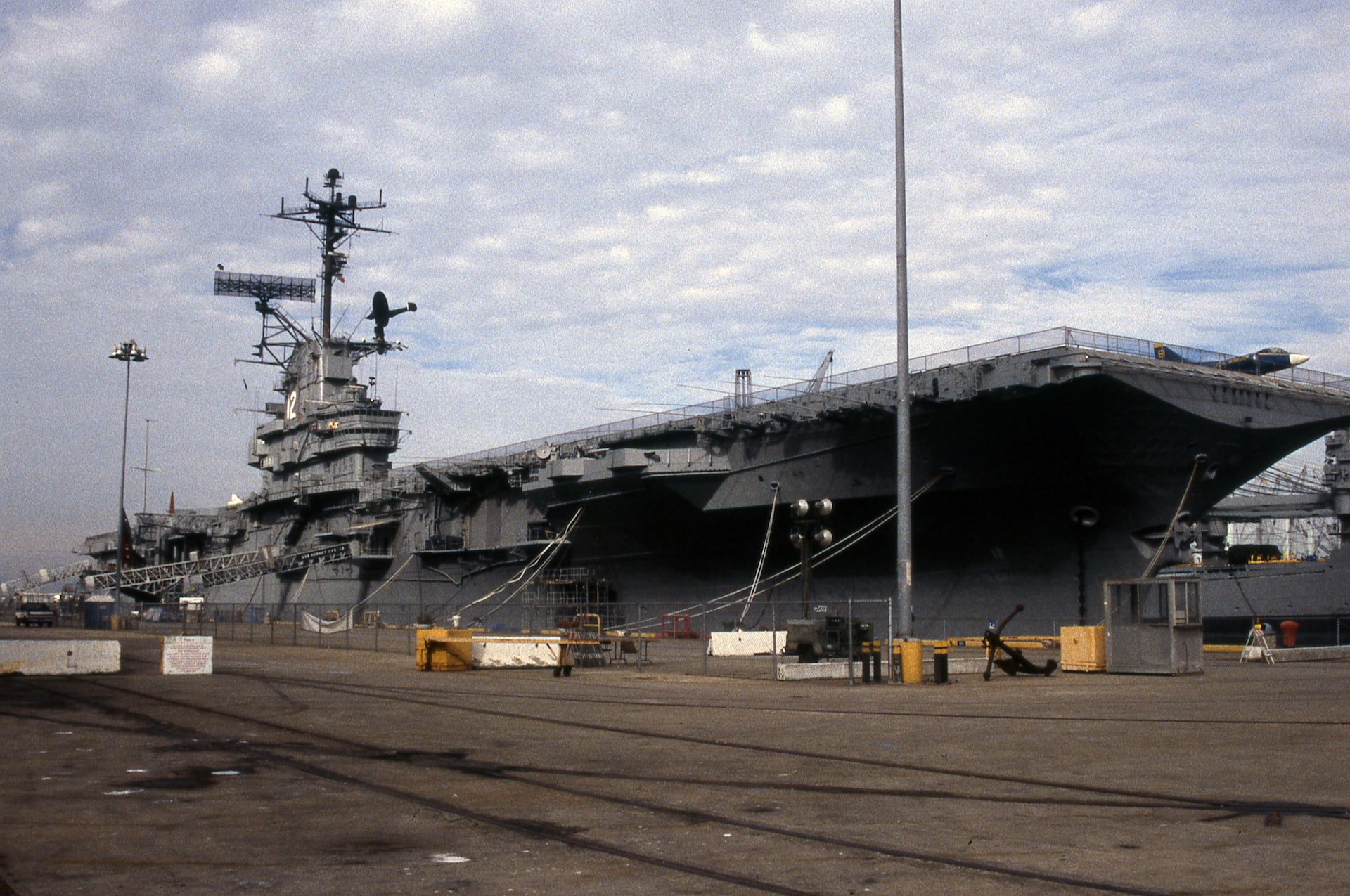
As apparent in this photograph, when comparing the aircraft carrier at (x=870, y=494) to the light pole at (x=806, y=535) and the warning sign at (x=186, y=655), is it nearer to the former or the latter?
the light pole at (x=806, y=535)

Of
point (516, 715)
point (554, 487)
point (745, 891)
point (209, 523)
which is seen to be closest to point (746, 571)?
point (554, 487)

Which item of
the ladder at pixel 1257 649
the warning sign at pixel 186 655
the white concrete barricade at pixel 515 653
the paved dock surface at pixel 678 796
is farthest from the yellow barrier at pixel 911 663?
the warning sign at pixel 186 655

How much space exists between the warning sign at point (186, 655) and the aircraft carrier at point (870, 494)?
7995 millimetres

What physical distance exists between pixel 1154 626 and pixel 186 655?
15.9 meters

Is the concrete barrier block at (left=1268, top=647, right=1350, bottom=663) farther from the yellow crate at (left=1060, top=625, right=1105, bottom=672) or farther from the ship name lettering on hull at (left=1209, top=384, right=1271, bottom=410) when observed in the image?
the ship name lettering on hull at (left=1209, top=384, right=1271, bottom=410)

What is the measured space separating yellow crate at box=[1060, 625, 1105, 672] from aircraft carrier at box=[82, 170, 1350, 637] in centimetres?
448

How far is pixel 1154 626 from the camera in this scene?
18891 millimetres

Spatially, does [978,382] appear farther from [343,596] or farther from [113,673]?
[343,596]

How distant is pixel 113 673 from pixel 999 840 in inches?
707

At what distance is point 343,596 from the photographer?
48812mm

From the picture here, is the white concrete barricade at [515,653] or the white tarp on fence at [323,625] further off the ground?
the white concrete barricade at [515,653]

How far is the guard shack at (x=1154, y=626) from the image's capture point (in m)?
18.6

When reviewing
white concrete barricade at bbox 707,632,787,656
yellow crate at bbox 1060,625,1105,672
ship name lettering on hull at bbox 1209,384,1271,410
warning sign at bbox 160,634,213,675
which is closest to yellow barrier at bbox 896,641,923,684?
yellow crate at bbox 1060,625,1105,672

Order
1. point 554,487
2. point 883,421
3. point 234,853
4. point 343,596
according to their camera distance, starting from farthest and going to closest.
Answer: point 343,596 < point 554,487 < point 883,421 < point 234,853
